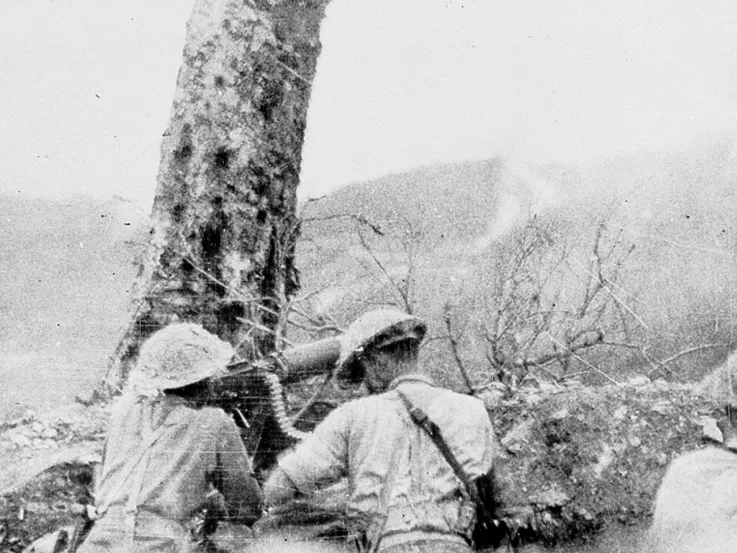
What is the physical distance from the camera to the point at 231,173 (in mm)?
3816

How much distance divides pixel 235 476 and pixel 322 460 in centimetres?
30

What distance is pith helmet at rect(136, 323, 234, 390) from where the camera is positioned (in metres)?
2.93

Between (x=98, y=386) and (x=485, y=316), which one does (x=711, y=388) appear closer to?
(x=485, y=316)

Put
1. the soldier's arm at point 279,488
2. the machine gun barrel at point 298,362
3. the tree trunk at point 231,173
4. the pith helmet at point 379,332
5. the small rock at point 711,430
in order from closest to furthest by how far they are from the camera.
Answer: the soldier's arm at point 279,488
the pith helmet at point 379,332
the small rock at point 711,430
the machine gun barrel at point 298,362
the tree trunk at point 231,173

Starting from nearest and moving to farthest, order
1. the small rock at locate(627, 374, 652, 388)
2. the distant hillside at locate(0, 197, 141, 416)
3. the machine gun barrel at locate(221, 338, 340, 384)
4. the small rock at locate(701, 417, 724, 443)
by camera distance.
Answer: the small rock at locate(701, 417, 724, 443) → the machine gun barrel at locate(221, 338, 340, 384) → the small rock at locate(627, 374, 652, 388) → the distant hillside at locate(0, 197, 141, 416)

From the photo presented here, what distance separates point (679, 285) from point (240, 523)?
186 cm

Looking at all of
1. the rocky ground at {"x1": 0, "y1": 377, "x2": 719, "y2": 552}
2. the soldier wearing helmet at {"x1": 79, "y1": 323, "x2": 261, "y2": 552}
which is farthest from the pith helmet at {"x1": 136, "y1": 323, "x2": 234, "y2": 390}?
the rocky ground at {"x1": 0, "y1": 377, "x2": 719, "y2": 552}

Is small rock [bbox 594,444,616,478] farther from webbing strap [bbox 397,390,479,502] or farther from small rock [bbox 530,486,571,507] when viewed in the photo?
webbing strap [bbox 397,390,479,502]

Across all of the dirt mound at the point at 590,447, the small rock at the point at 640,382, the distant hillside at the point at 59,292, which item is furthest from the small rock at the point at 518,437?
the distant hillside at the point at 59,292

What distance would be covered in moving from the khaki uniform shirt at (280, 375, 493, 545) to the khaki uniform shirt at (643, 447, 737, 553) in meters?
0.69

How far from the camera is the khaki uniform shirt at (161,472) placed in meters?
2.78

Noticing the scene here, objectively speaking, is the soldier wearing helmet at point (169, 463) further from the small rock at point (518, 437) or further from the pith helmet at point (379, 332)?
the small rock at point (518, 437)

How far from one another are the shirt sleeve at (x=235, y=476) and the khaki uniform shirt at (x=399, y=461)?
148mm

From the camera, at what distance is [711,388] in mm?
3365
